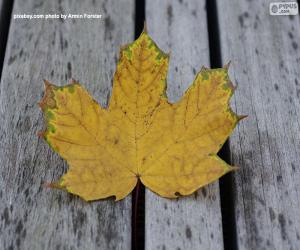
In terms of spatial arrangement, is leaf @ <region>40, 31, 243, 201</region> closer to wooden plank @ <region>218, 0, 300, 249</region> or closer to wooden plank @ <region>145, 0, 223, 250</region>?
wooden plank @ <region>145, 0, 223, 250</region>

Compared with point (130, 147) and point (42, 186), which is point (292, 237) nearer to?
point (130, 147)

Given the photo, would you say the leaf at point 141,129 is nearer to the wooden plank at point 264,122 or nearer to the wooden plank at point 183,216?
the wooden plank at point 183,216

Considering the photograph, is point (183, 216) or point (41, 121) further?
point (41, 121)

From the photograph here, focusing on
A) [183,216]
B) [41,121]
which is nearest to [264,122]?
[183,216]

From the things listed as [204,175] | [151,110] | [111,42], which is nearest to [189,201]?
[204,175]

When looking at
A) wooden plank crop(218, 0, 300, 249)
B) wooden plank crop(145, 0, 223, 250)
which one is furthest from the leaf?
wooden plank crop(218, 0, 300, 249)

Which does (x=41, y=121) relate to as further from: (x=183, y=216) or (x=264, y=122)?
(x=264, y=122)
